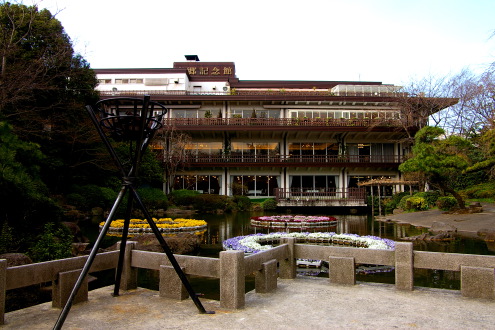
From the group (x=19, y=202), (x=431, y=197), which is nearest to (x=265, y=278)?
(x=19, y=202)

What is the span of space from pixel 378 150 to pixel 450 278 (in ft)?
106

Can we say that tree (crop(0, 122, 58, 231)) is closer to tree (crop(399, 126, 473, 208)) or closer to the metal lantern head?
the metal lantern head

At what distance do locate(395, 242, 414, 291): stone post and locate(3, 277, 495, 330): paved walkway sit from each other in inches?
5.9

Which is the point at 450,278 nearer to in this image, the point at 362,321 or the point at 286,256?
the point at 286,256

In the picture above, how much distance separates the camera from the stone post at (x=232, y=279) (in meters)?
5.68

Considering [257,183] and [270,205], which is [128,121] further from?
[257,183]

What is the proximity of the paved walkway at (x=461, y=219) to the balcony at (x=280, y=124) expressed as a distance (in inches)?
518

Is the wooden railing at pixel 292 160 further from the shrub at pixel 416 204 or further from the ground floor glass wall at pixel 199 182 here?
the shrub at pixel 416 204

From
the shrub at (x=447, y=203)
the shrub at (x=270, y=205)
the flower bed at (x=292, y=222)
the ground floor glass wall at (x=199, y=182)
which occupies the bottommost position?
the flower bed at (x=292, y=222)

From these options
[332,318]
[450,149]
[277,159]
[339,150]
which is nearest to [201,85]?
[277,159]

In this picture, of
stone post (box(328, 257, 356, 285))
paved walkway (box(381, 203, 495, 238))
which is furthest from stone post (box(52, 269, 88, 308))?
paved walkway (box(381, 203, 495, 238))

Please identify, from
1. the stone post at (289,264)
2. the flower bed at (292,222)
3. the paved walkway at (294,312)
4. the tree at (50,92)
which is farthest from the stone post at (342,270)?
the tree at (50,92)

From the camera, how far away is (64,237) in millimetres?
11500

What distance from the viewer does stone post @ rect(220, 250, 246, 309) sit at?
224 inches
